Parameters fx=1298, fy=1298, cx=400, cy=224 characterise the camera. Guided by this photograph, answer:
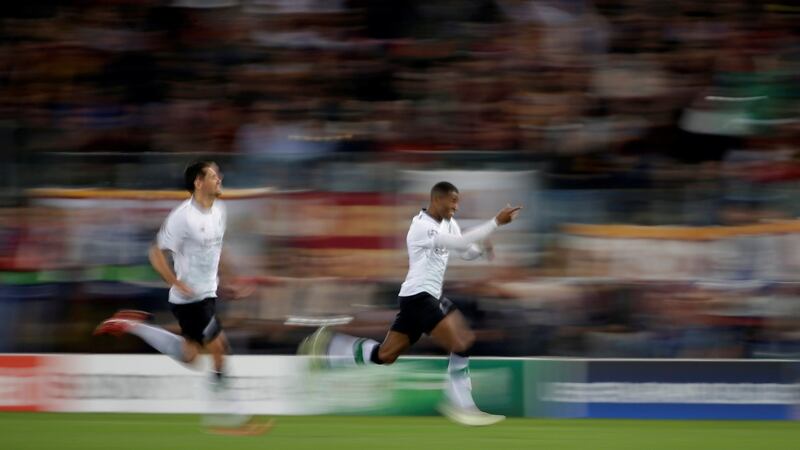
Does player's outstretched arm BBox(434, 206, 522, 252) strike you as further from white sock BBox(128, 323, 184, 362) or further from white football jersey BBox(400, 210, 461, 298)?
white sock BBox(128, 323, 184, 362)

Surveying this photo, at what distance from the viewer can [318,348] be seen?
11758 mm

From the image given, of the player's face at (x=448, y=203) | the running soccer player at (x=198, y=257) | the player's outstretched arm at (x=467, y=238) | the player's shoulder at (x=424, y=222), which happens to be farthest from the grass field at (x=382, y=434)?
the player's face at (x=448, y=203)

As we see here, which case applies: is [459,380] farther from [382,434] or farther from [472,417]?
[382,434]

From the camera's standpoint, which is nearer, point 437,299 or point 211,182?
point 211,182

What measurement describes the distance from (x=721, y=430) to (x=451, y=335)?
7.77 feet

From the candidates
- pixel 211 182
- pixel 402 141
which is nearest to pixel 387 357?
pixel 211 182

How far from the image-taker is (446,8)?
48.1 feet

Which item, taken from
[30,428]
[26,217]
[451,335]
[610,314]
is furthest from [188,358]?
[610,314]

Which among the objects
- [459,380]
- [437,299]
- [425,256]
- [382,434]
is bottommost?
[382,434]

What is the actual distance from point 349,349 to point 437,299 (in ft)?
4.15

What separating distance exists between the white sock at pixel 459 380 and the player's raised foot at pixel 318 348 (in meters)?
1.49

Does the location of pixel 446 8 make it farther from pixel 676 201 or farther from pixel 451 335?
pixel 451 335

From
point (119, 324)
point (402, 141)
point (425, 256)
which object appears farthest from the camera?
point (402, 141)

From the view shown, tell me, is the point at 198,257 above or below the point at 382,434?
above
